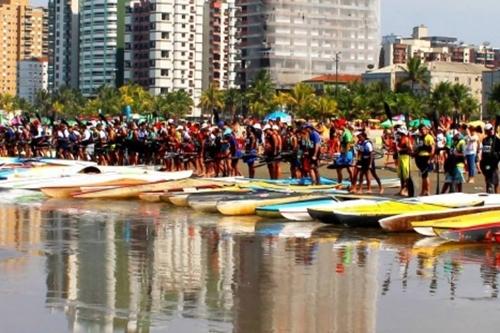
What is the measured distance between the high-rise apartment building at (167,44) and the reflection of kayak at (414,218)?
161 metres

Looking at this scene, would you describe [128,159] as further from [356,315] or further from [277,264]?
[356,315]

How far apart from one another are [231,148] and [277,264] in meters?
15.4

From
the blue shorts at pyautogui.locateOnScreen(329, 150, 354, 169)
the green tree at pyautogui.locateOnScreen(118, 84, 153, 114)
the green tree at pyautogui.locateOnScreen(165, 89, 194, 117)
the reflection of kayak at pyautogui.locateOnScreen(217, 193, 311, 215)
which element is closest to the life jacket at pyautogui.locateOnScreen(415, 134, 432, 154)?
the blue shorts at pyautogui.locateOnScreen(329, 150, 354, 169)

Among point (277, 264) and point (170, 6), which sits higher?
point (170, 6)

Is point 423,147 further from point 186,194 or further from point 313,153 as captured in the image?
point 186,194

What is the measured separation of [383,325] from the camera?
10.9 metres

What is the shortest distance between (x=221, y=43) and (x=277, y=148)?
164360 mm

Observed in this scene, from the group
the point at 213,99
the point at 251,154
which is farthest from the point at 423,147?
the point at 213,99

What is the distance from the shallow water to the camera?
1099 centimetres

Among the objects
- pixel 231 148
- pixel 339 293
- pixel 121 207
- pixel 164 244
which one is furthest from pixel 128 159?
pixel 339 293

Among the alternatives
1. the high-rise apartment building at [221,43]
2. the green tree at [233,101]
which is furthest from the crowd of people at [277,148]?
the high-rise apartment building at [221,43]

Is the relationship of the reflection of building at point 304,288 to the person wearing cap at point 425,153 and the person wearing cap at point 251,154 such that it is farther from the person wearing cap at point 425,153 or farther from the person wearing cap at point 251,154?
the person wearing cap at point 251,154

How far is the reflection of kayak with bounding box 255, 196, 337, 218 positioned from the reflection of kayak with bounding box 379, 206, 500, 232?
2021 millimetres

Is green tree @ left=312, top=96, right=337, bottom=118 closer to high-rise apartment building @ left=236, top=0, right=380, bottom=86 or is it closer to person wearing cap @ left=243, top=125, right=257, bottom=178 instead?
high-rise apartment building @ left=236, top=0, right=380, bottom=86
